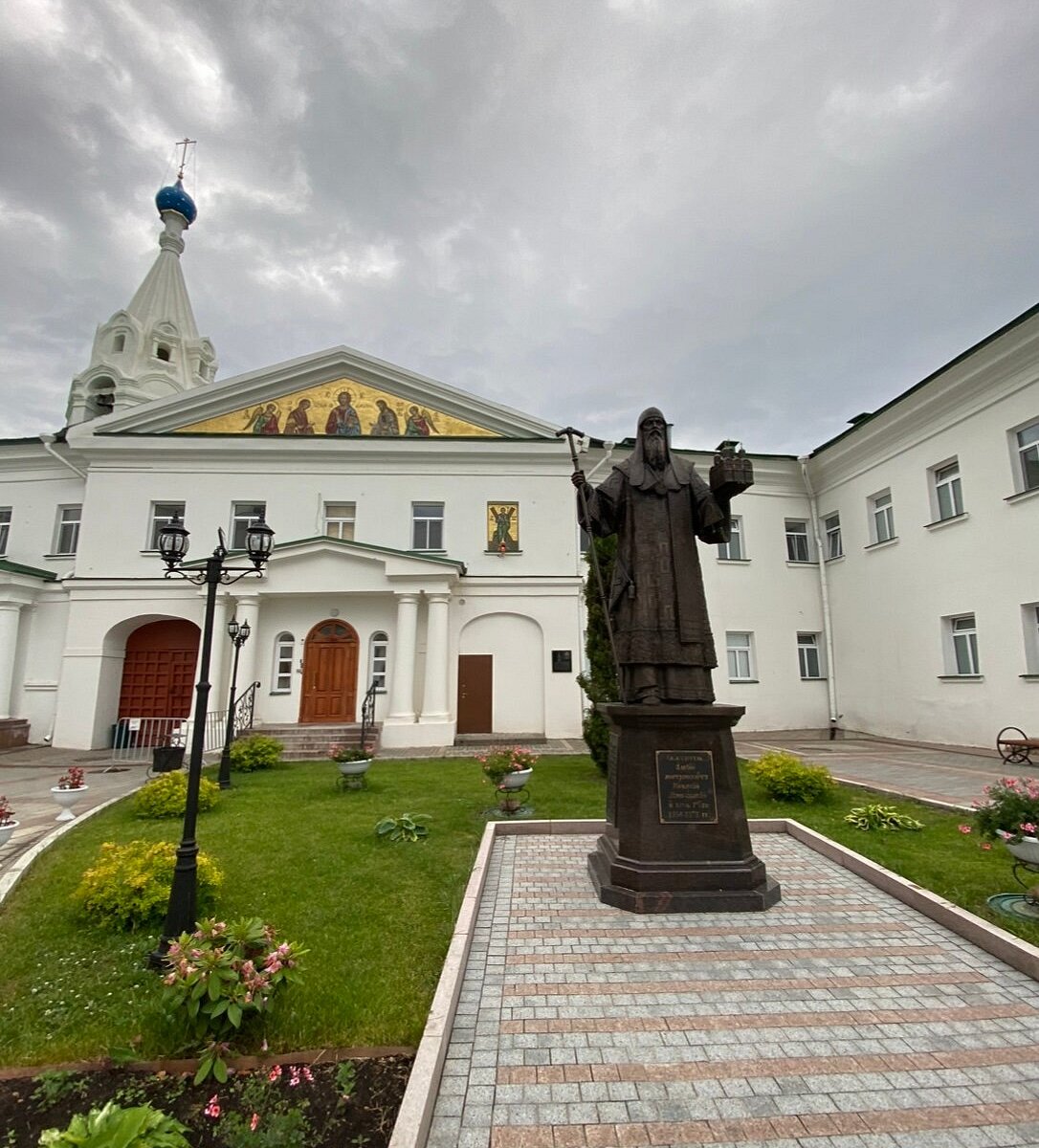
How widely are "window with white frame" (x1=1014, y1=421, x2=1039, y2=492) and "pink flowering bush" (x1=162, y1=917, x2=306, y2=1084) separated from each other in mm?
15974

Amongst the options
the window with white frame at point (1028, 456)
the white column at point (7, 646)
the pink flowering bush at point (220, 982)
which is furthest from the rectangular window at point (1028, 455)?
the white column at point (7, 646)

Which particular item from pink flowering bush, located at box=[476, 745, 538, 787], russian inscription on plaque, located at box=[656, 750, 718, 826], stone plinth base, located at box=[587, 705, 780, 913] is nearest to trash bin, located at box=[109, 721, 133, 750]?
pink flowering bush, located at box=[476, 745, 538, 787]

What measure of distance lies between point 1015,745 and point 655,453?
11055 millimetres

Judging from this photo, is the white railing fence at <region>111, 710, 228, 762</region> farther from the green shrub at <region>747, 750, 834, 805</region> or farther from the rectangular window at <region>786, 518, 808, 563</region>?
the rectangular window at <region>786, 518, 808, 563</region>

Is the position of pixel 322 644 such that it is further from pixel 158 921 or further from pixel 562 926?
pixel 562 926

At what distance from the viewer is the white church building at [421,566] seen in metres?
15.7

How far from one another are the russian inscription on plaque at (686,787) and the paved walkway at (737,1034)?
80 centimetres

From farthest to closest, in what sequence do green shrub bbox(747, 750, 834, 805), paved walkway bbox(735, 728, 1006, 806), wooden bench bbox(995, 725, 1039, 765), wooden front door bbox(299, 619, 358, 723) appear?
wooden front door bbox(299, 619, 358, 723), wooden bench bbox(995, 725, 1039, 765), paved walkway bbox(735, 728, 1006, 806), green shrub bbox(747, 750, 834, 805)

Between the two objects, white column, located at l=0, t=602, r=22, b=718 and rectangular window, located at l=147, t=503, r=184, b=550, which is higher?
rectangular window, located at l=147, t=503, r=184, b=550

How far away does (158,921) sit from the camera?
489 cm

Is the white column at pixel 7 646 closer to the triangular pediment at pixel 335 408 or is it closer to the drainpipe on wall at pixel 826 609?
the triangular pediment at pixel 335 408

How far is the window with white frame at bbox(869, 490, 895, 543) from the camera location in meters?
16.8

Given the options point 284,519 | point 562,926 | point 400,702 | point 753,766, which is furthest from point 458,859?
point 284,519

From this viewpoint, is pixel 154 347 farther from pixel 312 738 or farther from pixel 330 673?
pixel 312 738
